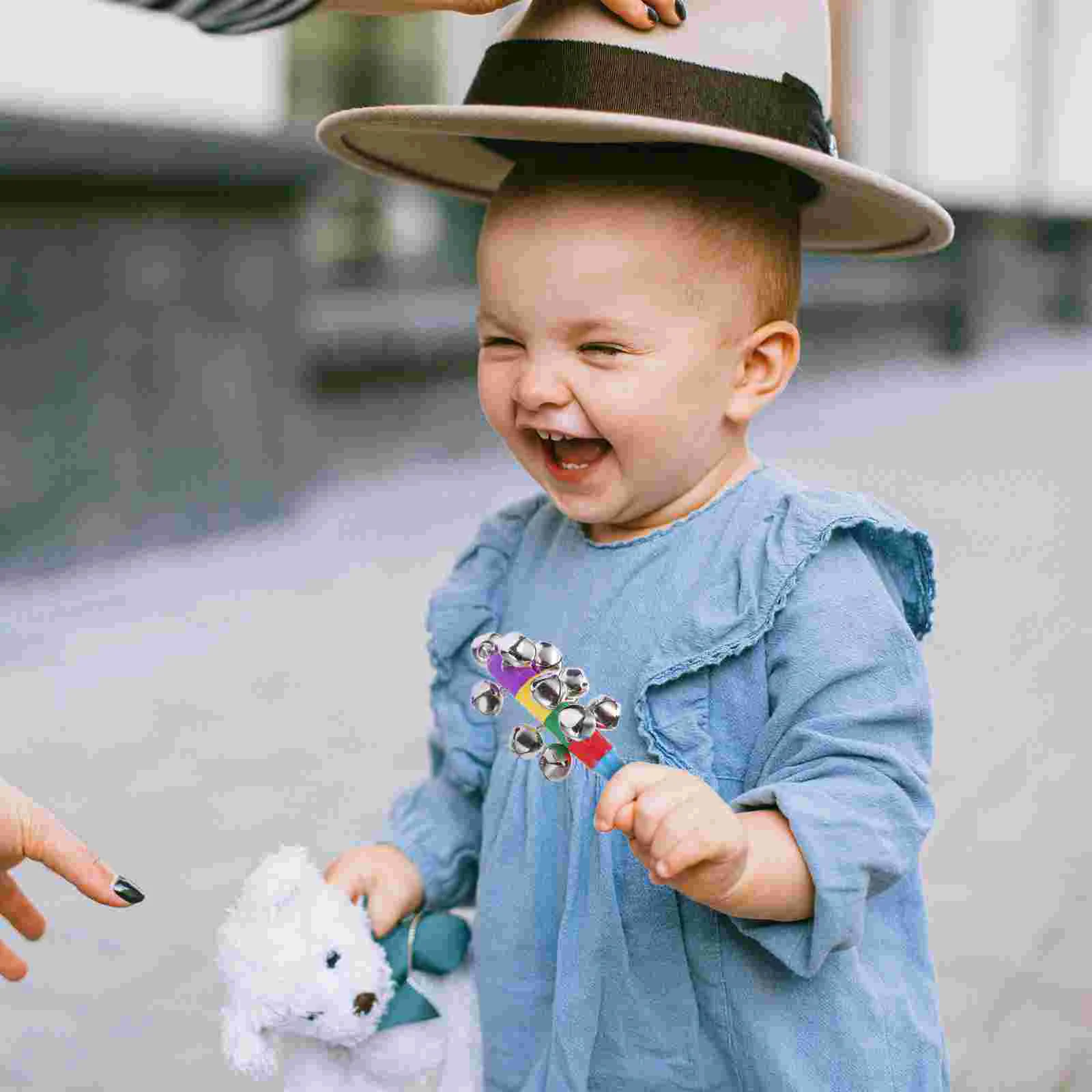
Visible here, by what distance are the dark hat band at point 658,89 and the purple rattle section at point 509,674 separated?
537 mm

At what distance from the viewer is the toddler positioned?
4.83 ft

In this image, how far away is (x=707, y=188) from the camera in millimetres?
1539

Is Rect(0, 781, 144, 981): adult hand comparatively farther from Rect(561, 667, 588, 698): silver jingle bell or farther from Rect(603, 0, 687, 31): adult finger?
Rect(603, 0, 687, 31): adult finger

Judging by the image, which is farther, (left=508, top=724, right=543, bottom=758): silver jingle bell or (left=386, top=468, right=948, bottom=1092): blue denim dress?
(left=386, top=468, right=948, bottom=1092): blue denim dress

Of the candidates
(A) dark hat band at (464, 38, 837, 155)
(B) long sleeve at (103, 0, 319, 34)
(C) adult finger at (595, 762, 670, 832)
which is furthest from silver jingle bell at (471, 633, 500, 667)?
(B) long sleeve at (103, 0, 319, 34)

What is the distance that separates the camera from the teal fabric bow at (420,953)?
5.63 ft

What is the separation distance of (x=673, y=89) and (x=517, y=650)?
1.87 ft

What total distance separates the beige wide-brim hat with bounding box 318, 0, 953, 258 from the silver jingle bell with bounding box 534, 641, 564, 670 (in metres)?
0.49

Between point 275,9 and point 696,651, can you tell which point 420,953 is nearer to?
point 696,651

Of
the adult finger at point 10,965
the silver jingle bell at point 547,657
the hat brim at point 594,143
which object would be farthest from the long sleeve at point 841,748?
the adult finger at point 10,965

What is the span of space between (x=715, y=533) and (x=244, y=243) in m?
4.87

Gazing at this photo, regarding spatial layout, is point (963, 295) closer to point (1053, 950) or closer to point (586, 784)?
point (1053, 950)

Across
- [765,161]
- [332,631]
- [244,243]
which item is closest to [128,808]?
[332,631]

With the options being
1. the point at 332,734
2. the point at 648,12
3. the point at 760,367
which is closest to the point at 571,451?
the point at 760,367
